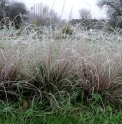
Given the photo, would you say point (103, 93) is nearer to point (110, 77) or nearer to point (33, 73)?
point (110, 77)

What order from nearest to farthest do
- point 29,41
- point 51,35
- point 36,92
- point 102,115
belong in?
point 102,115
point 36,92
point 29,41
point 51,35

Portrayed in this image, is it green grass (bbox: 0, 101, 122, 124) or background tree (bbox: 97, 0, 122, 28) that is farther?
background tree (bbox: 97, 0, 122, 28)

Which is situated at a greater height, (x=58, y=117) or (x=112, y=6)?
(x=112, y=6)

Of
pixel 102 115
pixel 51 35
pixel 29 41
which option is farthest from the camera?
pixel 51 35

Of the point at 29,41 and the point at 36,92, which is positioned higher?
the point at 29,41

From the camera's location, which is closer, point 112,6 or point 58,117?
point 58,117

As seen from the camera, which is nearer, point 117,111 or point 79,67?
point 117,111

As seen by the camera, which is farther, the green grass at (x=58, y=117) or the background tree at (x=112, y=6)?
the background tree at (x=112, y=6)

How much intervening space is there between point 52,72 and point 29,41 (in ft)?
1.14

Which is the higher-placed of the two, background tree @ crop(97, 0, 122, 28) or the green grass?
background tree @ crop(97, 0, 122, 28)

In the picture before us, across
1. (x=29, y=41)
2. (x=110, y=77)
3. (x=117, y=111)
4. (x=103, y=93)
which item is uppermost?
(x=29, y=41)

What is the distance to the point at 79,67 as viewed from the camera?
174cm

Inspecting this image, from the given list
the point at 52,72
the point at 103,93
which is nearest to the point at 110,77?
the point at 103,93

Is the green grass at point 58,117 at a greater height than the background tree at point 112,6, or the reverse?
the background tree at point 112,6
